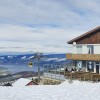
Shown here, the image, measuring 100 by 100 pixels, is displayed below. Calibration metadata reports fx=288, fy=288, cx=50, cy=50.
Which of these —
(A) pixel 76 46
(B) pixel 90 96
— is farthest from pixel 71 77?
(B) pixel 90 96

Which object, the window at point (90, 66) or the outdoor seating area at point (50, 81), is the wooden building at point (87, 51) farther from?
the outdoor seating area at point (50, 81)

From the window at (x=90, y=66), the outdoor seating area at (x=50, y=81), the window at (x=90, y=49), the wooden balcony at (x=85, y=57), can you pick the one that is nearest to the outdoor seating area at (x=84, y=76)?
the outdoor seating area at (x=50, y=81)

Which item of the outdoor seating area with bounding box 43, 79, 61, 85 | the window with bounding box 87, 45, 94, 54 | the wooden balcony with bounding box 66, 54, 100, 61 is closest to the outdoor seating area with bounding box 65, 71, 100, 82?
the outdoor seating area with bounding box 43, 79, 61, 85

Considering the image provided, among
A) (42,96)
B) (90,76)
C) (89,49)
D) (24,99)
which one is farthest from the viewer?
(89,49)

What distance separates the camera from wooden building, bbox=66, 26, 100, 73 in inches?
1775

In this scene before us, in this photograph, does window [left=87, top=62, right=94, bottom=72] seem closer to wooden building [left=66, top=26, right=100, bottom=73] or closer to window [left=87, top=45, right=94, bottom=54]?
wooden building [left=66, top=26, right=100, bottom=73]

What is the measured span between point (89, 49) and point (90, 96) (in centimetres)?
3264

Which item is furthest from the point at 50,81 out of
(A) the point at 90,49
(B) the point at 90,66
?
(A) the point at 90,49

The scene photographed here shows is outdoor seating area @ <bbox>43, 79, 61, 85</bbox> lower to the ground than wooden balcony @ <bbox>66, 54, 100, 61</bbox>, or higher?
A: lower

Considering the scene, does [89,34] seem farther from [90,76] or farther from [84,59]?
[90,76]

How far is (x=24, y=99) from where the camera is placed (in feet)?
46.6

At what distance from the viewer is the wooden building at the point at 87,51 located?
4509 cm

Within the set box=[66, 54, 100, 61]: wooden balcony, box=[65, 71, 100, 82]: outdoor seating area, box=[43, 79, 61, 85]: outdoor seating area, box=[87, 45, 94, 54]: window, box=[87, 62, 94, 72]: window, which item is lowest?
box=[43, 79, 61, 85]: outdoor seating area

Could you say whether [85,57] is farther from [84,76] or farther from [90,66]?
[84,76]
